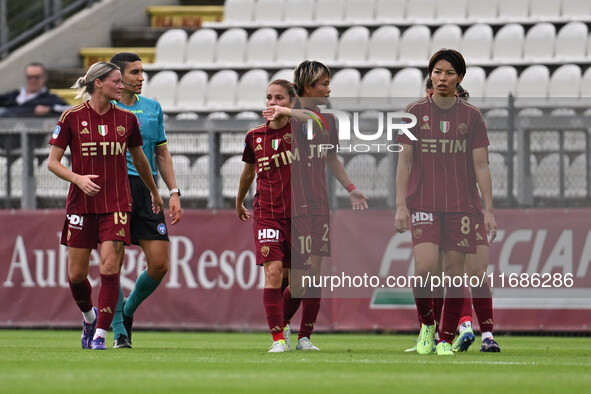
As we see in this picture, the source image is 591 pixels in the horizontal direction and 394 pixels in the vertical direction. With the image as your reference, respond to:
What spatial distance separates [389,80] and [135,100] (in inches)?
312

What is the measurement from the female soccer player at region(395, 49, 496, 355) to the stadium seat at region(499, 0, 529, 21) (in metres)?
9.97

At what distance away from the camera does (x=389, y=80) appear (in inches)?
628

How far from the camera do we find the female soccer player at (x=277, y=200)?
24.8 feet

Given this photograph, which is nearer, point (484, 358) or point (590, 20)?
point (484, 358)

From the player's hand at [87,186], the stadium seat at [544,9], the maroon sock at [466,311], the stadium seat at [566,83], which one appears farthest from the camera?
the stadium seat at [544,9]

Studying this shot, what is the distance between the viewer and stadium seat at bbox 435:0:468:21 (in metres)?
17.6

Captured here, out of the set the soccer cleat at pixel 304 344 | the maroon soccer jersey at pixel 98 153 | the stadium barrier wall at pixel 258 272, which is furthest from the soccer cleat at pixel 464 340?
the stadium barrier wall at pixel 258 272

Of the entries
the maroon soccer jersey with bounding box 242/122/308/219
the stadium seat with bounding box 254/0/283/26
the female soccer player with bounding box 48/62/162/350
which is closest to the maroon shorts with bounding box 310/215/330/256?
the maroon soccer jersey with bounding box 242/122/308/219

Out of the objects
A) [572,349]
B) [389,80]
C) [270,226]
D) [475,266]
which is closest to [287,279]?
[270,226]

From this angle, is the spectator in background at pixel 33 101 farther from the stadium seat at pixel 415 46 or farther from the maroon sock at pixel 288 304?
the maroon sock at pixel 288 304

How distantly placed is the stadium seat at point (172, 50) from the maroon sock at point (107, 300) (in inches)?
416

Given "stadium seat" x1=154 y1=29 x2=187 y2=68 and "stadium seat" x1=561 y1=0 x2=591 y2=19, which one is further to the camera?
"stadium seat" x1=154 y1=29 x2=187 y2=68

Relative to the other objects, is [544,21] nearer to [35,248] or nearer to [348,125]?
[348,125]

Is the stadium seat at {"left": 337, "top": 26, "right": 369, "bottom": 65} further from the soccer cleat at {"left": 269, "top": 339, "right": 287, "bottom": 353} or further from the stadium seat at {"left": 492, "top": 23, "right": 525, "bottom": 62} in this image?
the soccer cleat at {"left": 269, "top": 339, "right": 287, "bottom": 353}
